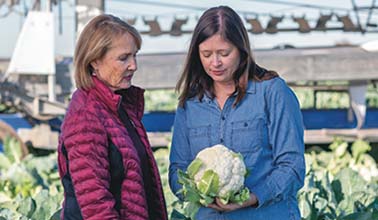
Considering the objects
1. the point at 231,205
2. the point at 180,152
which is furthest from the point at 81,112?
the point at 231,205

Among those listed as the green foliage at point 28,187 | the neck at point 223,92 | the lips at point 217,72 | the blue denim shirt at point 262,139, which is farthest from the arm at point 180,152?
the green foliage at point 28,187

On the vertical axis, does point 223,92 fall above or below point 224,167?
above

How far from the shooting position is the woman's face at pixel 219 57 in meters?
3.30

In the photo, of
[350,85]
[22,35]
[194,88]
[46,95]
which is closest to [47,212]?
[194,88]

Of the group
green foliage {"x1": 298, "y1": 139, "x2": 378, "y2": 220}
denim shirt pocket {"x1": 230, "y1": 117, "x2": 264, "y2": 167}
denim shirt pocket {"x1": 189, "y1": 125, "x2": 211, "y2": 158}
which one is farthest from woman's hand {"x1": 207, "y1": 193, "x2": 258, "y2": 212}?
green foliage {"x1": 298, "y1": 139, "x2": 378, "y2": 220}

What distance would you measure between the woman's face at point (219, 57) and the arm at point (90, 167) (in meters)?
0.46

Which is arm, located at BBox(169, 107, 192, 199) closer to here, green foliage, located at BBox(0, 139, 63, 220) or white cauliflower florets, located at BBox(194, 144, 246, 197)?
white cauliflower florets, located at BBox(194, 144, 246, 197)

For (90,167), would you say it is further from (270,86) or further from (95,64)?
(270,86)

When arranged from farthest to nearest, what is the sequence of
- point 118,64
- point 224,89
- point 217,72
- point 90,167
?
point 224,89
point 217,72
point 118,64
point 90,167

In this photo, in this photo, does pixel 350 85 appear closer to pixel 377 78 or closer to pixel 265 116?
pixel 377 78

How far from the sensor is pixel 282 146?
3.30m

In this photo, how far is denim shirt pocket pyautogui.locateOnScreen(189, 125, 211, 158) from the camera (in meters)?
3.43

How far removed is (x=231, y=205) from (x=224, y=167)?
13cm

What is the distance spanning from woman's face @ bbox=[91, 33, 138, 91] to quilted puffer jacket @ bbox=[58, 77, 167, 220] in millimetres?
35
